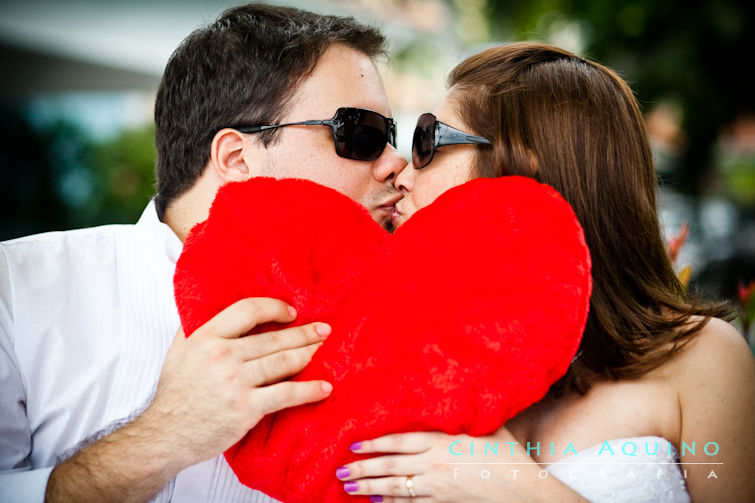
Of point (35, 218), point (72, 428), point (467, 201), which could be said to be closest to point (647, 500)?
point (467, 201)

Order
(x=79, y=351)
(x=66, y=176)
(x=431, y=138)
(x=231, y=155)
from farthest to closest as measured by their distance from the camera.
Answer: (x=66, y=176)
(x=231, y=155)
(x=79, y=351)
(x=431, y=138)

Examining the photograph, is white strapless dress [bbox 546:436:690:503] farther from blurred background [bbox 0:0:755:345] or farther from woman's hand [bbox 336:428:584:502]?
blurred background [bbox 0:0:755:345]

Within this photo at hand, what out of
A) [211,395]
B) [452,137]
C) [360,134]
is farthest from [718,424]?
[360,134]

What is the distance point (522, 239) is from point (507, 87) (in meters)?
0.68

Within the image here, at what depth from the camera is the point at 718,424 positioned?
1803 millimetres

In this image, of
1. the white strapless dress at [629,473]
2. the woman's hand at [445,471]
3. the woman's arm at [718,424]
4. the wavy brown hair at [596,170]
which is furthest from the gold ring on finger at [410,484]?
the woman's arm at [718,424]

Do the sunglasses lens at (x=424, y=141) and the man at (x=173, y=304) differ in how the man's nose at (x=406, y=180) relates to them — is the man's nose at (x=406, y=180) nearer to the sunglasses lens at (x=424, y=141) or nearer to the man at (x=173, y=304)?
the sunglasses lens at (x=424, y=141)

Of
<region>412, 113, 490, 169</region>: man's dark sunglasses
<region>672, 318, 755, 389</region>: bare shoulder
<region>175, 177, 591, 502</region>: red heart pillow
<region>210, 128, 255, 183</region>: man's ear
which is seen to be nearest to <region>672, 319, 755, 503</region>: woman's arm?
<region>672, 318, 755, 389</region>: bare shoulder

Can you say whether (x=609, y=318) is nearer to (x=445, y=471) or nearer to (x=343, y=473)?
(x=445, y=471)

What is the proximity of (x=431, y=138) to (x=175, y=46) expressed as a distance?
746 cm

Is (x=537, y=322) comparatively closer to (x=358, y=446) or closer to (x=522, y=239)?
(x=522, y=239)

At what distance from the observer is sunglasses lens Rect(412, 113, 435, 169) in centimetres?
208

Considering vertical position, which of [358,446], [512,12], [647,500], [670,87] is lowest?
[647,500]

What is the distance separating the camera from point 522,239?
154cm
